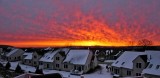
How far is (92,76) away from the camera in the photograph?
2133 inches

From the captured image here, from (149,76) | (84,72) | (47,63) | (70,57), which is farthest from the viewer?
(47,63)

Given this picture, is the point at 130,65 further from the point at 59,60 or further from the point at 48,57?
the point at 48,57

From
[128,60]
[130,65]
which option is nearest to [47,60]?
[128,60]

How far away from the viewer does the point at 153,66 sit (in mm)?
46500

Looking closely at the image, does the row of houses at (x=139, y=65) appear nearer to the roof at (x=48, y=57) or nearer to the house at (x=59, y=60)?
the house at (x=59, y=60)

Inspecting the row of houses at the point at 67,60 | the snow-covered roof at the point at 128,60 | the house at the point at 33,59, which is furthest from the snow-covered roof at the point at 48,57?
the snow-covered roof at the point at 128,60

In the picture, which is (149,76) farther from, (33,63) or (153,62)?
(33,63)

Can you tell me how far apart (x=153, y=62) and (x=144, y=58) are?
114 inches

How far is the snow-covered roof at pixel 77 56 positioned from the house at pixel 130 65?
26.9ft

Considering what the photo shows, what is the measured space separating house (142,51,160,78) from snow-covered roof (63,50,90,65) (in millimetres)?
16160

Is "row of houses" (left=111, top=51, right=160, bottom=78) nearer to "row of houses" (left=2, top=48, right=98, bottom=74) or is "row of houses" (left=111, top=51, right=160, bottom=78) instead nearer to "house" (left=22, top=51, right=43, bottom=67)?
"row of houses" (left=2, top=48, right=98, bottom=74)

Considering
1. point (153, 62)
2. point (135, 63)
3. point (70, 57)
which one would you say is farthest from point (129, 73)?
point (70, 57)

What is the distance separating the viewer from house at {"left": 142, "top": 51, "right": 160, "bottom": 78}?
44.8 metres

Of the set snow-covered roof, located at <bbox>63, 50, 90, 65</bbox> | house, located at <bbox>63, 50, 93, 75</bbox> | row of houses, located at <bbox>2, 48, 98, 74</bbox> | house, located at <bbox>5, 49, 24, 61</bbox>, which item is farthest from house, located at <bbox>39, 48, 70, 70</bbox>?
house, located at <bbox>5, 49, 24, 61</bbox>
